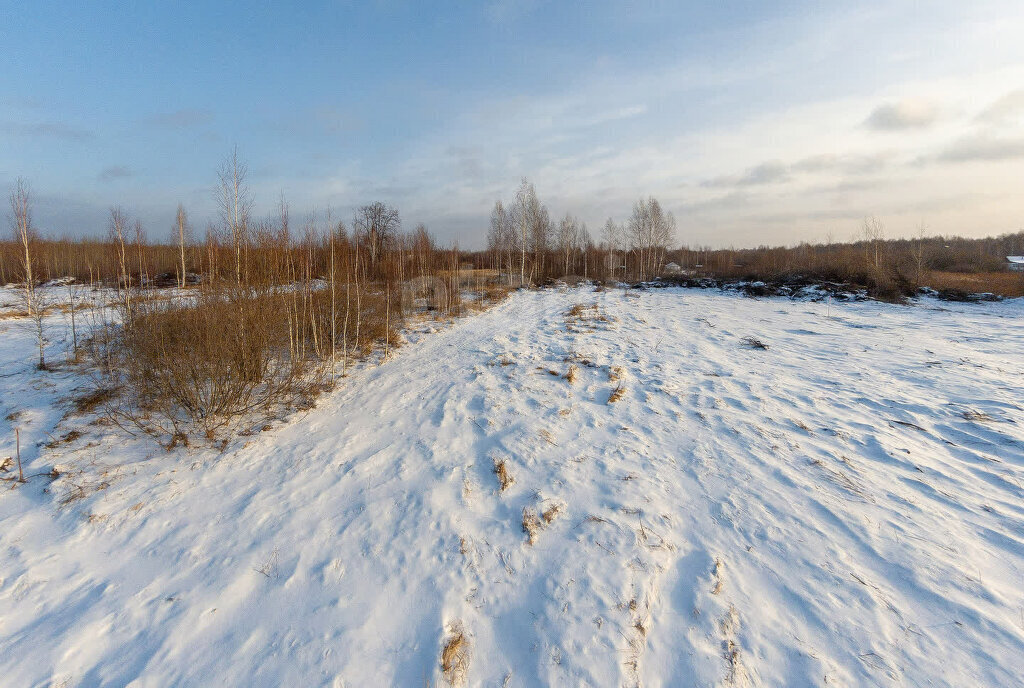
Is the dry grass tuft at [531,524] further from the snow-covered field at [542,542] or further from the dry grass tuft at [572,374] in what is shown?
the dry grass tuft at [572,374]

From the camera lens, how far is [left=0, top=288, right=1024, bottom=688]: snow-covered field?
2531 millimetres

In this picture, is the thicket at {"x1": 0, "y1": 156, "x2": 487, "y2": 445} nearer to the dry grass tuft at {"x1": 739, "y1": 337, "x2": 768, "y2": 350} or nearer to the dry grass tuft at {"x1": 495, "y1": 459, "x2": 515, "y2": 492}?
the dry grass tuft at {"x1": 495, "y1": 459, "x2": 515, "y2": 492}

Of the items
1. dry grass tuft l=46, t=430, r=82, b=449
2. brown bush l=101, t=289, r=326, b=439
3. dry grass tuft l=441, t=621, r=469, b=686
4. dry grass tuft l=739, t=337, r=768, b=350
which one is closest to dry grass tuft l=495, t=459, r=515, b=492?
dry grass tuft l=441, t=621, r=469, b=686

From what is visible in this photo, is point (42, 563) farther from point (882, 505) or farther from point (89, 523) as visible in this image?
point (882, 505)

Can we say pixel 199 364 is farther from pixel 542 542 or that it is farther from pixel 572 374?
pixel 572 374

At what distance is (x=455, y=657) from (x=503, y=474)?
6.60 feet

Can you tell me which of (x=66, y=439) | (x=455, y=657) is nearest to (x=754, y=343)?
(x=455, y=657)

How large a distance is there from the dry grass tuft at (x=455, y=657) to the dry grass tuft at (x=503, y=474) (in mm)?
1620

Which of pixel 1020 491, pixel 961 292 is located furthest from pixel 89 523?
pixel 961 292

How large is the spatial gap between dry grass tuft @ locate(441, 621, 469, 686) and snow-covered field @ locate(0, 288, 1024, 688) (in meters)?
0.05

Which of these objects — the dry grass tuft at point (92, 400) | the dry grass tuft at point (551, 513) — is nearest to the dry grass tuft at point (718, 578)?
the dry grass tuft at point (551, 513)

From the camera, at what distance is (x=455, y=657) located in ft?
8.44

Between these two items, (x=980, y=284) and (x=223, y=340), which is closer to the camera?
(x=223, y=340)

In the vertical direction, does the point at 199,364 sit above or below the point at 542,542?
above
